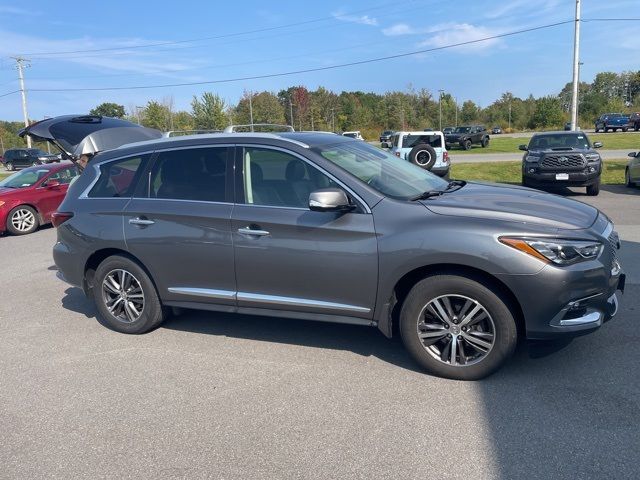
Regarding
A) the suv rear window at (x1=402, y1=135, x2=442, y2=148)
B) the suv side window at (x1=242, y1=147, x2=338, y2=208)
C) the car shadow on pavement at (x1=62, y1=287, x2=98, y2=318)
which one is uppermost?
the suv rear window at (x1=402, y1=135, x2=442, y2=148)

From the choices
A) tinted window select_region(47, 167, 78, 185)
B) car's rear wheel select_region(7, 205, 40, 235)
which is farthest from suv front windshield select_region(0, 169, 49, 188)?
car's rear wheel select_region(7, 205, 40, 235)

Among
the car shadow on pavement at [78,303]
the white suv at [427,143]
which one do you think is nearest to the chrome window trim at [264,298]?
the car shadow on pavement at [78,303]

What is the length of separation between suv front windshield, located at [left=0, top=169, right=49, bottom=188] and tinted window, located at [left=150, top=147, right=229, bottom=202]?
9405 millimetres

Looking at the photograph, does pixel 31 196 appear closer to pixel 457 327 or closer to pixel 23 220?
pixel 23 220

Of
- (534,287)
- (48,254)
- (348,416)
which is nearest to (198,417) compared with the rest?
(348,416)

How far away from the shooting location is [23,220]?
12242mm

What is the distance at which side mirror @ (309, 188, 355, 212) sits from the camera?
3.85 m

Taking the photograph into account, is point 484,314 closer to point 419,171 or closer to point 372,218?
point 372,218

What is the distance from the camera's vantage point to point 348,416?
3514 millimetres

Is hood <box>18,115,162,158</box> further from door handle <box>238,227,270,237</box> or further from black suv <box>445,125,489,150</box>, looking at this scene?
black suv <box>445,125,489,150</box>

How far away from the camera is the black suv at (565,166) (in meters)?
13.5

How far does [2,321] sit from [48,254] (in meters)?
4.01

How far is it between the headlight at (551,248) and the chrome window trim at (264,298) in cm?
119

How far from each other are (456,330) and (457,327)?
0.08 feet
